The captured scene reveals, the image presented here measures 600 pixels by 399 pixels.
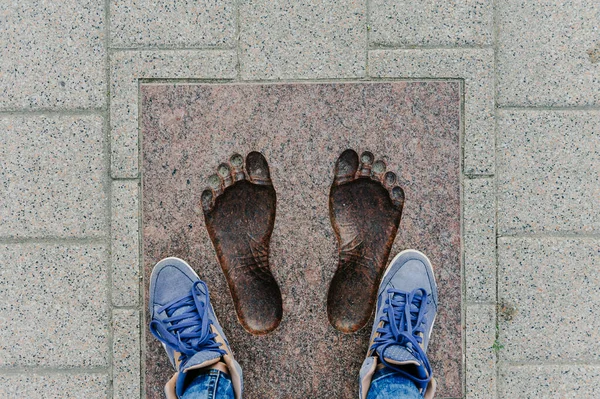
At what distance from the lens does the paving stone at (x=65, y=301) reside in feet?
5.87

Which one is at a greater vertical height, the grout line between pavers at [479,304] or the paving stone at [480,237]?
the paving stone at [480,237]

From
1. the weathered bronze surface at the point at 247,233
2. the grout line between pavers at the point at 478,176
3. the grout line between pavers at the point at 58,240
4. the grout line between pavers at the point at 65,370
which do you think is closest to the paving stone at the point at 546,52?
the grout line between pavers at the point at 478,176

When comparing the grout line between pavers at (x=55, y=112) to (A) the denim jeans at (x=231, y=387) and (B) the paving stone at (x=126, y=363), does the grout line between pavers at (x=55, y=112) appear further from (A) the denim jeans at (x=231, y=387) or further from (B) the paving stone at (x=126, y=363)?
(A) the denim jeans at (x=231, y=387)

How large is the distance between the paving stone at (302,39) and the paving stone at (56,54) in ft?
1.77

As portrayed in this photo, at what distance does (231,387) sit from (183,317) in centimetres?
30

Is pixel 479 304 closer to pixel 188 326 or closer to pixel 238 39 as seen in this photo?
pixel 188 326

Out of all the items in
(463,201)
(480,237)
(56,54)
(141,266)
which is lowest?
(141,266)

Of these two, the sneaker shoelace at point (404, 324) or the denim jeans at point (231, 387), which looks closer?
the denim jeans at point (231, 387)

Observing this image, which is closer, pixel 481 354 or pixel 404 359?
pixel 404 359

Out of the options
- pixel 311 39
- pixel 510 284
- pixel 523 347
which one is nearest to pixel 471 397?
pixel 523 347

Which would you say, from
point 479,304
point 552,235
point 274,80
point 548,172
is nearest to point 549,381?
point 479,304

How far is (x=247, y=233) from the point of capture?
1811 mm

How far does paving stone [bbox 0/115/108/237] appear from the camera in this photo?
179cm

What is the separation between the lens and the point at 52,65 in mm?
1795
